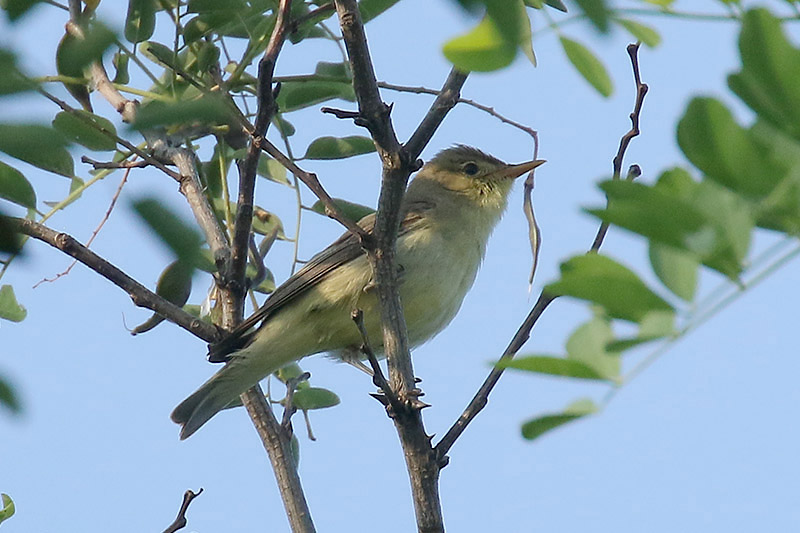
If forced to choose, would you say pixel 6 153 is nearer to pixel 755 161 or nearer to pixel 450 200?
pixel 755 161

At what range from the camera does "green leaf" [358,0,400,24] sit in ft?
10.9

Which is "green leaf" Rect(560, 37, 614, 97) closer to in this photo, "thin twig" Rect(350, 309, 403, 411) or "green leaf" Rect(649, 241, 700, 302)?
"green leaf" Rect(649, 241, 700, 302)

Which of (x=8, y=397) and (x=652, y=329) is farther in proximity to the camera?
(x=652, y=329)

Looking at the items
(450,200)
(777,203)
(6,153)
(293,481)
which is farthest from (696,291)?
(450,200)

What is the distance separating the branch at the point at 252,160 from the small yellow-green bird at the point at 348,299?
0.95 meters

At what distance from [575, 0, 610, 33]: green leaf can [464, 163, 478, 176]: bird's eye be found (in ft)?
18.2

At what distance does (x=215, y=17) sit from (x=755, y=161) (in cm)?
243

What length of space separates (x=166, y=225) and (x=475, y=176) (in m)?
5.70

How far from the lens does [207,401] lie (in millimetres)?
5078

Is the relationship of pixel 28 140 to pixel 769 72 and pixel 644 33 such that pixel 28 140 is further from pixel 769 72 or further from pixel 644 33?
pixel 644 33

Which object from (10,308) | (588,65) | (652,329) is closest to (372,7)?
(10,308)

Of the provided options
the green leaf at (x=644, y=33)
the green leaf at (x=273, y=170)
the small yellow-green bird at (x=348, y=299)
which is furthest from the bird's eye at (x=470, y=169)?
the green leaf at (x=644, y=33)

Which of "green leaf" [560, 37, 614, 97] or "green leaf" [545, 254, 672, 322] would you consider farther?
"green leaf" [560, 37, 614, 97]

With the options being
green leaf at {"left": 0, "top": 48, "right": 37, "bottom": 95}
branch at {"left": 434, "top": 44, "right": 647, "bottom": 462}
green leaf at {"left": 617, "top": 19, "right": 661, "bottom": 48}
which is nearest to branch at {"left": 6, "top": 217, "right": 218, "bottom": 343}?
branch at {"left": 434, "top": 44, "right": 647, "bottom": 462}
